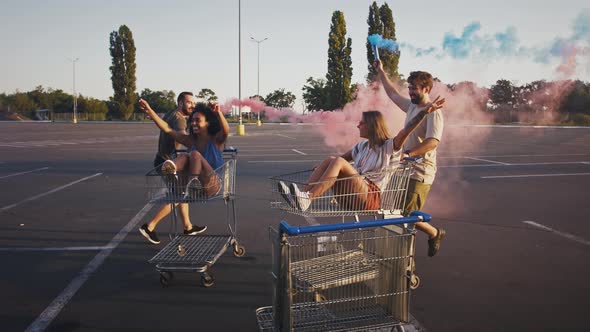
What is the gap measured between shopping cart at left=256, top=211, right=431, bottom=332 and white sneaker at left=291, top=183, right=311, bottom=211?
15.5 inches

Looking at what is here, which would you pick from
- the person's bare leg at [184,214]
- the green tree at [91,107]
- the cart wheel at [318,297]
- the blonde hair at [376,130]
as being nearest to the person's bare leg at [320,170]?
the blonde hair at [376,130]

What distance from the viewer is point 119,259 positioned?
16.6 feet

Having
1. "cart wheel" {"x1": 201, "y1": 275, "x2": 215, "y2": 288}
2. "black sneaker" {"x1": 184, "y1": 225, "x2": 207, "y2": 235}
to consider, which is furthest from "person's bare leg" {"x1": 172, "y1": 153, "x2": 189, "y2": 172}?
"cart wheel" {"x1": 201, "y1": 275, "x2": 215, "y2": 288}

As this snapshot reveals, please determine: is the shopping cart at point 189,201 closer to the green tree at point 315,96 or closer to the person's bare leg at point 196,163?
the person's bare leg at point 196,163

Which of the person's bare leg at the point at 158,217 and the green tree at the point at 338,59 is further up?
the green tree at the point at 338,59

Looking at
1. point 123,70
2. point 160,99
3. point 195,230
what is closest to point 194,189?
point 195,230

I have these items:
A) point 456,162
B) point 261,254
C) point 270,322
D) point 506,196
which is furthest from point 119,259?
point 456,162

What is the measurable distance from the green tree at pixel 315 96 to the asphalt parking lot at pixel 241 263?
12.6m

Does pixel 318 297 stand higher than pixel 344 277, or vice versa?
pixel 344 277

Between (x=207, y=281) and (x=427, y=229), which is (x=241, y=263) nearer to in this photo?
(x=207, y=281)

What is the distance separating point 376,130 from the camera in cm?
438

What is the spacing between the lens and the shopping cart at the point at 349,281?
2992 millimetres

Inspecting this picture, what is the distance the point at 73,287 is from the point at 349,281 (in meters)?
2.59

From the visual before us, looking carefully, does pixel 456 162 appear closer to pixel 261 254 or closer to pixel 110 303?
pixel 261 254
